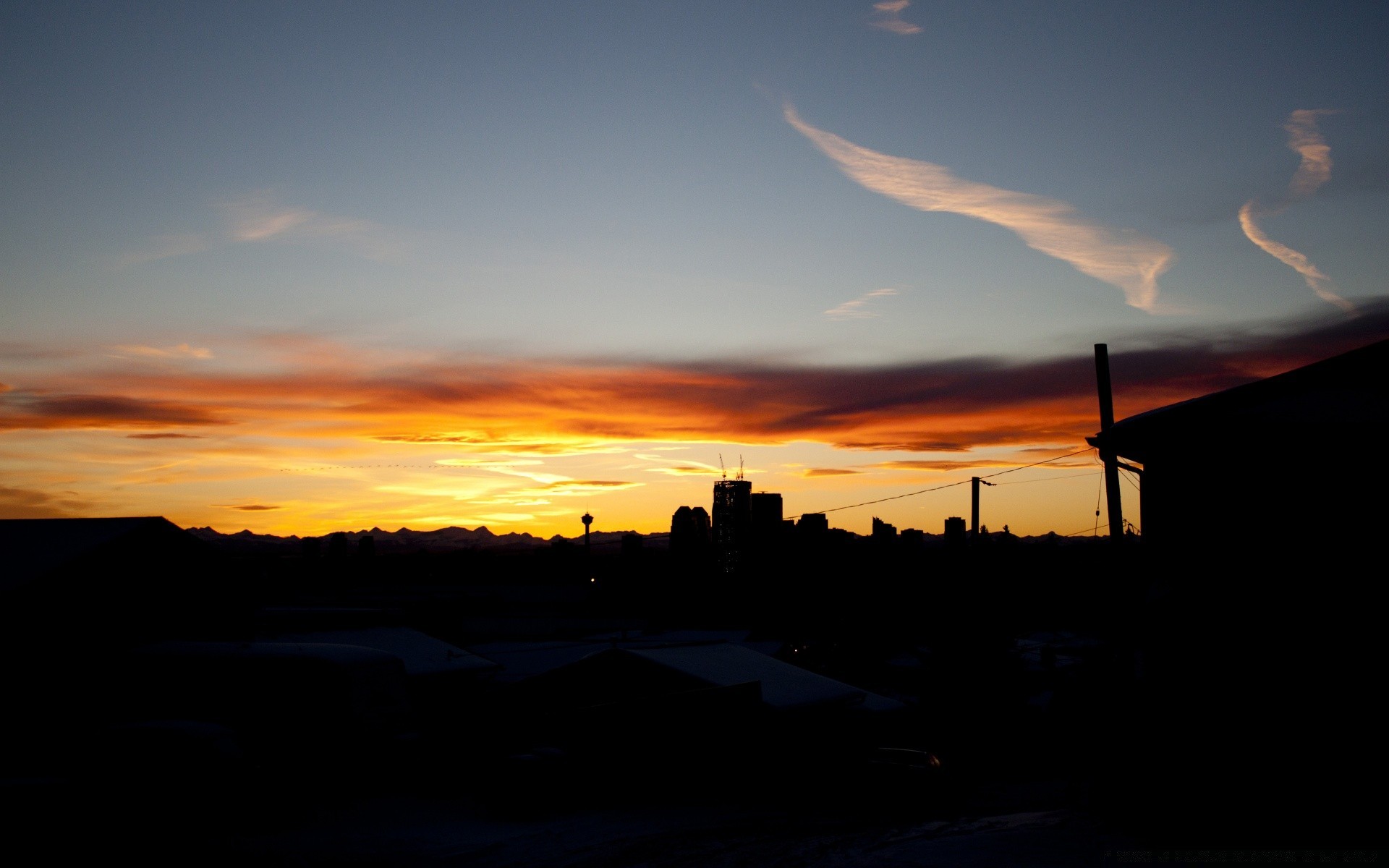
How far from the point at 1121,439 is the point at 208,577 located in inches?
1026

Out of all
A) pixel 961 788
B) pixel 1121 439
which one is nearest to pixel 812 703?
pixel 961 788

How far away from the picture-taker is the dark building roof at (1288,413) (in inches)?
580

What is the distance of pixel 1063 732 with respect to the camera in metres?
38.0

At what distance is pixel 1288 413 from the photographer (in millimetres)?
15352

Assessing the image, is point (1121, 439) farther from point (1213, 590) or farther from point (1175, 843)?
point (1175, 843)

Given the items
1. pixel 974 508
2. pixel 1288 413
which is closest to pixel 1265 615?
pixel 1288 413

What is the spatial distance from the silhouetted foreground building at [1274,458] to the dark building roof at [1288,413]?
2cm

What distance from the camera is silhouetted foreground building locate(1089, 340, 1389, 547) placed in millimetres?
14555

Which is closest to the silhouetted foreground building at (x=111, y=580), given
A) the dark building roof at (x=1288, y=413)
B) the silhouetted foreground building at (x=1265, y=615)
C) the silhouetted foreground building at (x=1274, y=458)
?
the silhouetted foreground building at (x=1265, y=615)

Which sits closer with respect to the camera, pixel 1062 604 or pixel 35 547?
pixel 35 547

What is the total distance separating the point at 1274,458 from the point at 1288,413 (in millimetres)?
780

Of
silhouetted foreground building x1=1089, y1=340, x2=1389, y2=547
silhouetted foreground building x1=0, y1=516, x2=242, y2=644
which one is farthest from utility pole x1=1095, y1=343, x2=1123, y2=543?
silhouetted foreground building x1=0, y1=516, x2=242, y2=644

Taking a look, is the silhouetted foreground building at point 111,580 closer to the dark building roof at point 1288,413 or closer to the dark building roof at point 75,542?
the dark building roof at point 75,542

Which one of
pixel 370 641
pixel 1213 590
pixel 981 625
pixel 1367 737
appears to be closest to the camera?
pixel 1367 737
